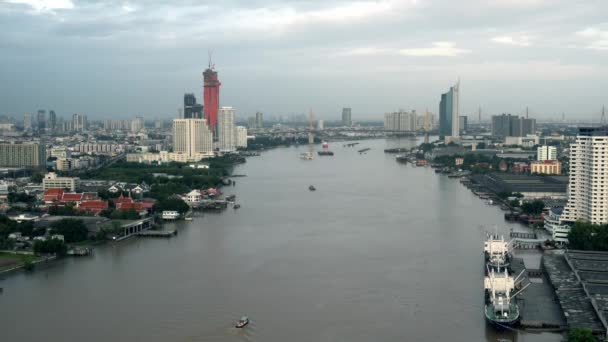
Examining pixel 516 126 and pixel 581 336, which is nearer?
pixel 581 336

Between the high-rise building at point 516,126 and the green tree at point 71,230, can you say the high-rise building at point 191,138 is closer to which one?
the green tree at point 71,230

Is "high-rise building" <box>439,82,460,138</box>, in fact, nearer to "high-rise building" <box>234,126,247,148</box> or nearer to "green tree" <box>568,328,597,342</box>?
"high-rise building" <box>234,126,247,148</box>

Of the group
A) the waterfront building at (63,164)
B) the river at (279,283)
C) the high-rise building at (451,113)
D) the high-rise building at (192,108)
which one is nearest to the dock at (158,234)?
the river at (279,283)

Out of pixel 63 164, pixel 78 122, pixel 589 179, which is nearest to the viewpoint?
pixel 589 179

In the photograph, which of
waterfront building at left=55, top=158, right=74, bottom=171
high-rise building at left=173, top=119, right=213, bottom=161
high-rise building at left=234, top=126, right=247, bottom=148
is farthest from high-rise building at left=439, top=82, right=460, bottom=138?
waterfront building at left=55, top=158, right=74, bottom=171

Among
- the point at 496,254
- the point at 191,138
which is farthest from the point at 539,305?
the point at 191,138

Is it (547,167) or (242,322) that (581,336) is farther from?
(547,167)
